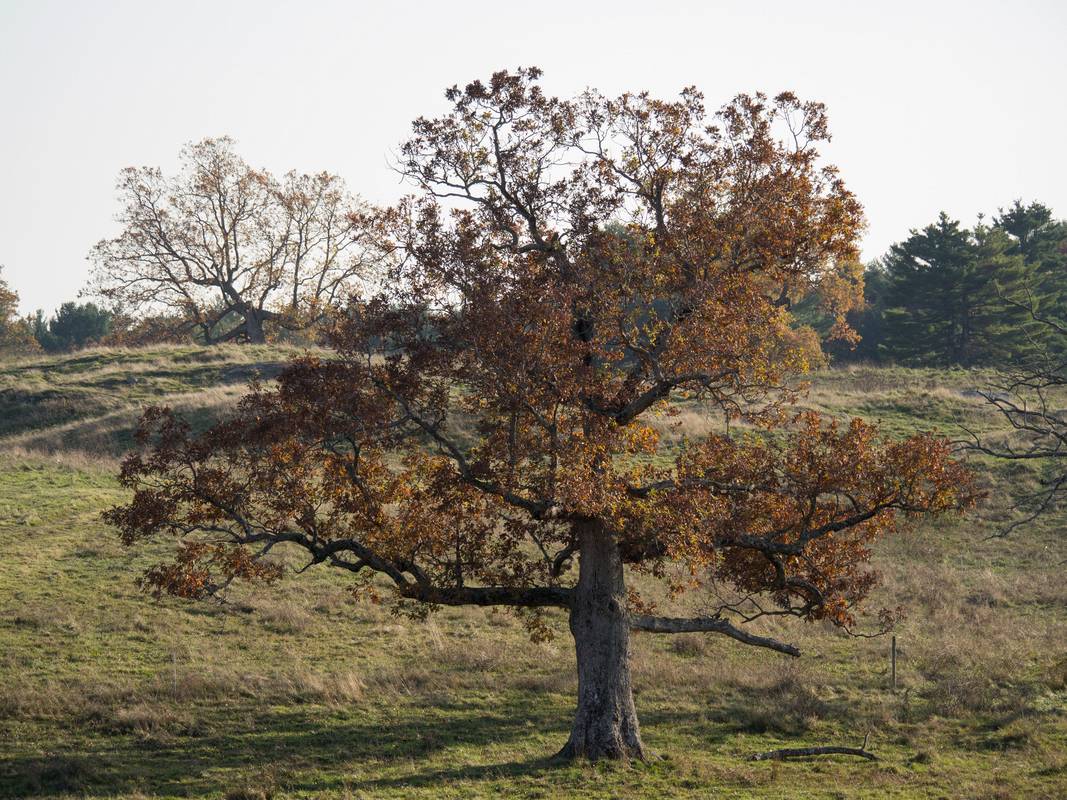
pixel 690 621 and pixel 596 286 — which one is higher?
pixel 596 286

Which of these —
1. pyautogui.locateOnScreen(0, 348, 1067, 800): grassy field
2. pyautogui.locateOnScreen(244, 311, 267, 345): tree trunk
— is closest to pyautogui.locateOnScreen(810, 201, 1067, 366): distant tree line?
pyautogui.locateOnScreen(0, 348, 1067, 800): grassy field

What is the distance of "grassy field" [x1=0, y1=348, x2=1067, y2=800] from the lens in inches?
714

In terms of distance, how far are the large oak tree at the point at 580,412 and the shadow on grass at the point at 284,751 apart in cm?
293

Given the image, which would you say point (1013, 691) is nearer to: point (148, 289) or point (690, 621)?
point (690, 621)

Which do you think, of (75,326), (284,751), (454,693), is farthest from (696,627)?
(75,326)

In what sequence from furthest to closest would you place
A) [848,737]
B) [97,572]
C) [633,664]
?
[97,572], [633,664], [848,737]

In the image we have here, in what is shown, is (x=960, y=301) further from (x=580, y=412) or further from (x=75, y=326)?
(x=75, y=326)

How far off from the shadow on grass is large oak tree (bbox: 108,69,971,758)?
9.63ft

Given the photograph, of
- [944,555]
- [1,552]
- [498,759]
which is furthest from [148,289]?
[498,759]

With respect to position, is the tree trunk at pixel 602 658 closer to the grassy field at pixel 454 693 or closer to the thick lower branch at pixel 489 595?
the thick lower branch at pixel 489 595

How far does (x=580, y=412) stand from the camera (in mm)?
18078

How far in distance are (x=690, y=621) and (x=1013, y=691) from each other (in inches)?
369

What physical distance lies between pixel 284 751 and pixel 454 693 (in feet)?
16.7

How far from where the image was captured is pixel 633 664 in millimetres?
25812
